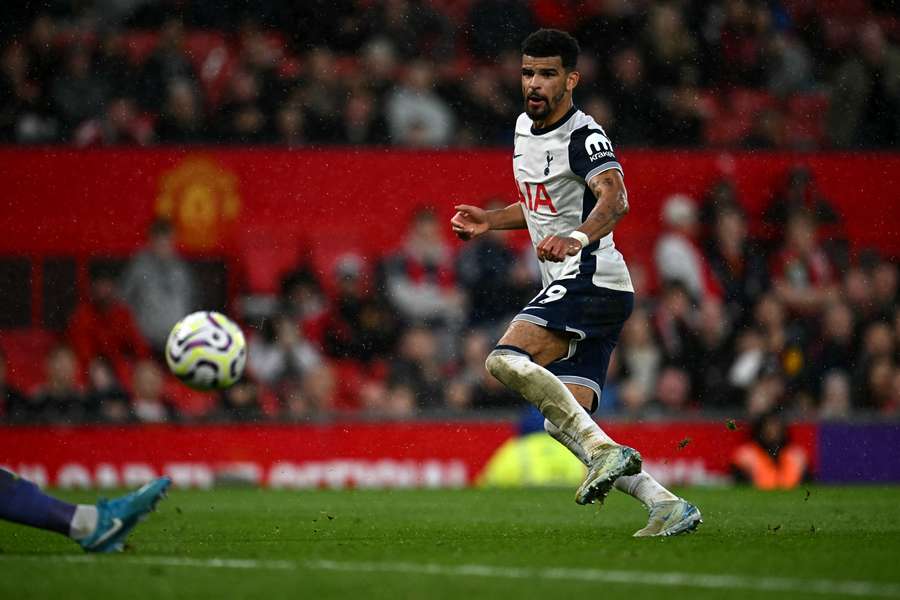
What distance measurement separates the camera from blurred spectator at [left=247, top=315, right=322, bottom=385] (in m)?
15.6

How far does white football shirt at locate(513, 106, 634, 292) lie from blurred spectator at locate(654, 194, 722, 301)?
882 centimetres

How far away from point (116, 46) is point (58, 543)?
9.94 metres

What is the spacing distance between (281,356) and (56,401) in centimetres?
230

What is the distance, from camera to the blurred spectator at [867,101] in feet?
61.8

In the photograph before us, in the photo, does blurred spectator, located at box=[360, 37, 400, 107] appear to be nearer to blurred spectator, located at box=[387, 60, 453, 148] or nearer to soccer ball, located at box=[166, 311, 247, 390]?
blurred spectator, located at box=[387, 60, 453, 148]

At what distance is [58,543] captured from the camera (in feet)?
25.2

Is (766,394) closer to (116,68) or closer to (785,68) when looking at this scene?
(785,68)

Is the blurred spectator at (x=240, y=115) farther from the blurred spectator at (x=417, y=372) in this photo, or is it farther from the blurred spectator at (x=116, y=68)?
the blurred spectator at (x=417, y=372)

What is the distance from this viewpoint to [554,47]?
317 inches

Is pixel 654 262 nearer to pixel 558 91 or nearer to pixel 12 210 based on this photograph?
pixel 12 210

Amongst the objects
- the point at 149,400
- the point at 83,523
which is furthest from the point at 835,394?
the point at 83,523

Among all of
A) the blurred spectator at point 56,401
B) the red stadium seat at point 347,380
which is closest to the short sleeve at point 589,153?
the blurred spectator at point 56,401

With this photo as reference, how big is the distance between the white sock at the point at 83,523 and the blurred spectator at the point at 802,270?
11259 mm

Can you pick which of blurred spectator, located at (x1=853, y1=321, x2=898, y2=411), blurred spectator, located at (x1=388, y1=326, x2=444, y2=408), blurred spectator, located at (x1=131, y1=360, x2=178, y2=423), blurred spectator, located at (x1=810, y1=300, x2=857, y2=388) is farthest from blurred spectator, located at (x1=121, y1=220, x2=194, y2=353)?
blurred spectator, located at (x1=853, y1=321, x2=898, y2=411)
